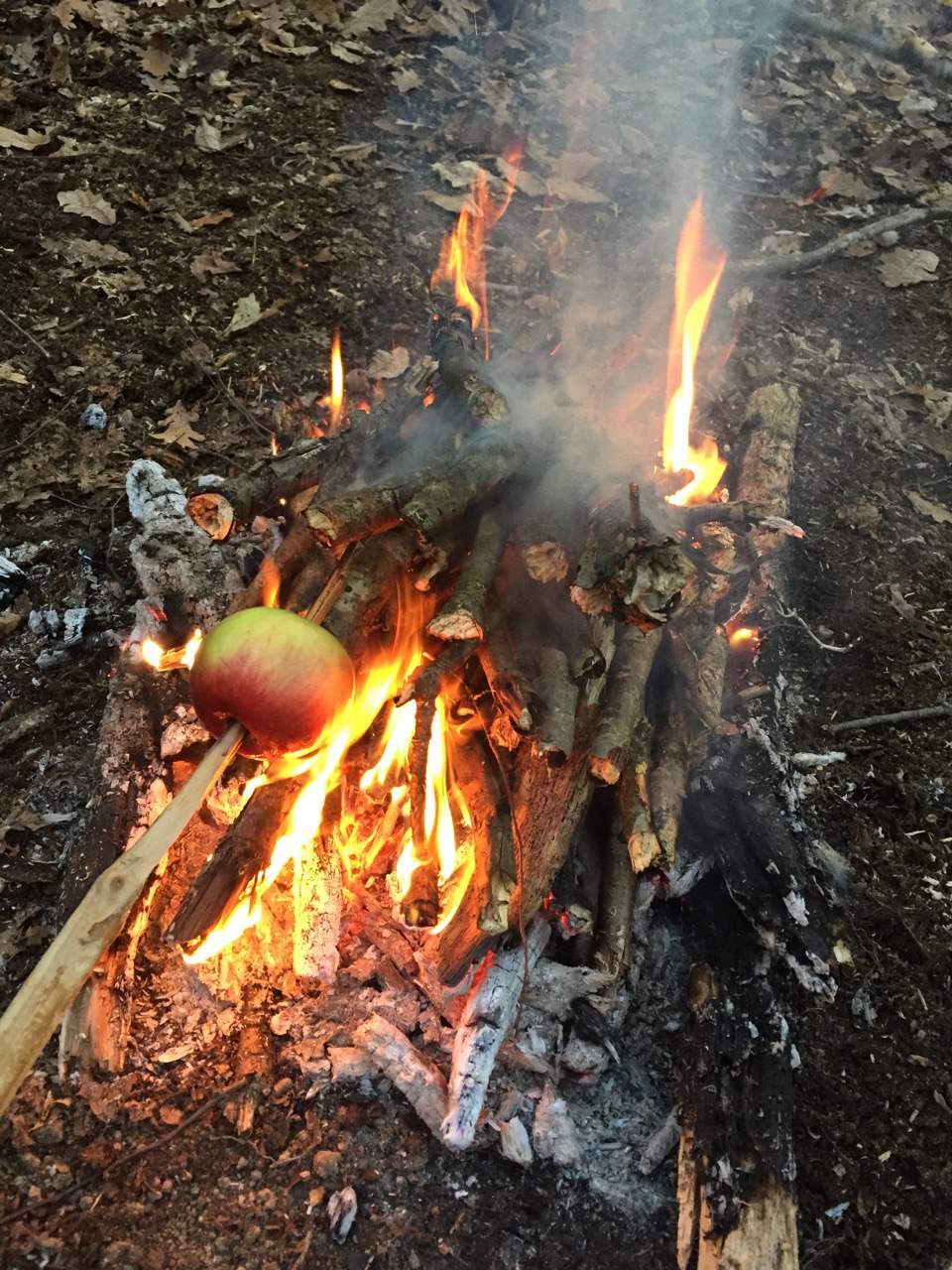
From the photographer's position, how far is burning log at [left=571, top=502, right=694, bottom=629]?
7.92ft

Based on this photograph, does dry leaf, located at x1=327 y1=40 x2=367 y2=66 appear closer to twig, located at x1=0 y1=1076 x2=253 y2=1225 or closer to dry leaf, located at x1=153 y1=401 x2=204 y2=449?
dry leaf, located at x1=153 y1=401 x2=204 y2=449

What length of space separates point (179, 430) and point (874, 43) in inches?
348

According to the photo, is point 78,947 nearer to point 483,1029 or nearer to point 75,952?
point 75,952

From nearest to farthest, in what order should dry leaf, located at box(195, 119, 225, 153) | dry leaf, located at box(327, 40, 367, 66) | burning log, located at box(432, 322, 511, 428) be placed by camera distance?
burning log, located at box(432, 322, 511, 428) < dry leaf, located at box(195, 119, 225, 153) < dry leaf, located at box(327, 40, 367, 66)

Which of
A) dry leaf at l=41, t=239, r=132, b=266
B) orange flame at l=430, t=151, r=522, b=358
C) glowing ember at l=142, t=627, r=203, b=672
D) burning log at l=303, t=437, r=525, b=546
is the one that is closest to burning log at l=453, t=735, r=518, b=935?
burning log at l=303, t=437, r=525, b=546

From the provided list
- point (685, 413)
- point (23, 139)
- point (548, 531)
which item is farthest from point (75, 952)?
point (23, 139)

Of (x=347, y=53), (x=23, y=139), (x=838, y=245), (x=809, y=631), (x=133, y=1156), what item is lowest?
(x=133, y=1156)

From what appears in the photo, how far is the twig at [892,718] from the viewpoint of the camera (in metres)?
3.87

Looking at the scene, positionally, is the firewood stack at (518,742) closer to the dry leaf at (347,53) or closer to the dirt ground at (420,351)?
the dirt ground at (420,351)

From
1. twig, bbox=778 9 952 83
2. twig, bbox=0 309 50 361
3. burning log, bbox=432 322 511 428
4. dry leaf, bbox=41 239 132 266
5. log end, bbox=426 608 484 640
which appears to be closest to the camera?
log end, bbox=426 608 484 640

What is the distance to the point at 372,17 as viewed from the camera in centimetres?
761

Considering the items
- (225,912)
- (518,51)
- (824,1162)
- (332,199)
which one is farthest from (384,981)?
(518,51)

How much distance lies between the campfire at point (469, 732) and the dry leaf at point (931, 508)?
2.25m

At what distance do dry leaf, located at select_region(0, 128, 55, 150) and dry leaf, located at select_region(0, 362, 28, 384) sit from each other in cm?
226
